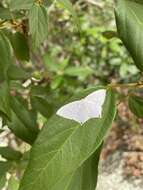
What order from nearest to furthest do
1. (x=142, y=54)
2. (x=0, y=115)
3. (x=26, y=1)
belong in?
(x=142, y=54), (x=26, y=1), (x=0, y=115)

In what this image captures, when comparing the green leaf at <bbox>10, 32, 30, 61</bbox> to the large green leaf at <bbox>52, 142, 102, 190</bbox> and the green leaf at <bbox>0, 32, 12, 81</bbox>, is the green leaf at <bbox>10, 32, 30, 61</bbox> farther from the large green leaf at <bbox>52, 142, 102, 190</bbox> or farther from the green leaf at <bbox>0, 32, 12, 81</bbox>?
the large green leaf at <bbox>52, 142, 102, 190</bbox>

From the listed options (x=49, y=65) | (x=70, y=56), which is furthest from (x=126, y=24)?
(x=70, y=56)

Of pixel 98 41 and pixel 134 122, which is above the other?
pixel 98 41

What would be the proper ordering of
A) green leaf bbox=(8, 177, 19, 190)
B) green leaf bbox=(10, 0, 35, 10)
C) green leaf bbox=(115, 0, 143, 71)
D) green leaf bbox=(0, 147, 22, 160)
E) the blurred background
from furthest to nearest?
the blurred background → green leaf bbox=(8, 177, 19, 190) → green leaf bbox=(0, 147, 22, 160) → green leaf bbox=(10, 0, 35, 10) → green leaf bbox=(115, 0, 143, 71)

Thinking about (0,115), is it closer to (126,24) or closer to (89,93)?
(89,93)

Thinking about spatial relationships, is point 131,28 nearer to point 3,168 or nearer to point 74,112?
point 74,112

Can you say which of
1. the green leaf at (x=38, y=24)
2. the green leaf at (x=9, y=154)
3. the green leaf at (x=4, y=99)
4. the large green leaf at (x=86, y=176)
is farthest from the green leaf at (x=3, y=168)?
the green leaf at (x=38, y=24)

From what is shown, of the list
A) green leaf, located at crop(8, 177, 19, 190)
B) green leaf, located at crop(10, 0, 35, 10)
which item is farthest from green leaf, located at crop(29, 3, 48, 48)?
green leaf, located at crop(8, 177, 19, 190)

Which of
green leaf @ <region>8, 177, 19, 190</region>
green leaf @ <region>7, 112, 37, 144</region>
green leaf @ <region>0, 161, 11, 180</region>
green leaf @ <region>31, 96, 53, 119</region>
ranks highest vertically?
green leaf @ <region>7, 112, 37, 144</region>
